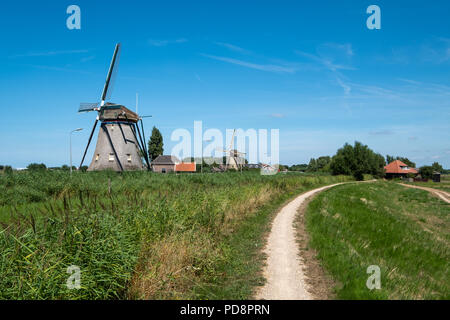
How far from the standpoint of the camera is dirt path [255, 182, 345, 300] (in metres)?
5.44

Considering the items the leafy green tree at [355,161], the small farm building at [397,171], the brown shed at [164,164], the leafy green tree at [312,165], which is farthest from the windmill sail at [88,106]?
the leafy green tree at [312,165]

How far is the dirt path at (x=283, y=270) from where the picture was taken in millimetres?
5438

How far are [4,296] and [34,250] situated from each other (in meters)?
0.77

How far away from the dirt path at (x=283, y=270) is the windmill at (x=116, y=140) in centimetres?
3117

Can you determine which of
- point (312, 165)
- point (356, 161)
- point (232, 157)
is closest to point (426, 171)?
point (356, 161)

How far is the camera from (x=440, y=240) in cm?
1324

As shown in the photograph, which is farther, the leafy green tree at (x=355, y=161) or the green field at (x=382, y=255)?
the leafy green tree at (x=355, y=161)

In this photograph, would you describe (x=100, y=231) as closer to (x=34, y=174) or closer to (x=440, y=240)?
(x=440, y=240)

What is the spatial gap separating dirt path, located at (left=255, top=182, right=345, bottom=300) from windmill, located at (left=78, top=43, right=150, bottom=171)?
31.2m

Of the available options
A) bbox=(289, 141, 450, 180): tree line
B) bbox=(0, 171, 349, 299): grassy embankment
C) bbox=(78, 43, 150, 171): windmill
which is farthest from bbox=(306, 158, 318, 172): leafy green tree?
bbox=(0, 171, 349, 299): grassy embankment

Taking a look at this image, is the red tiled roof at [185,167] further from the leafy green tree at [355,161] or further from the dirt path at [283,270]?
the dirt path at [283,270]

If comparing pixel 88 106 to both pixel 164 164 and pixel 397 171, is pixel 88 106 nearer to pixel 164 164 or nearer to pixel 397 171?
pixel 164 164

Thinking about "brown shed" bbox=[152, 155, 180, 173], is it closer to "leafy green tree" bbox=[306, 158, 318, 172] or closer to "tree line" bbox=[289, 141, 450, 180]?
"tree line" bbox=[289, 141, 450, 180]
